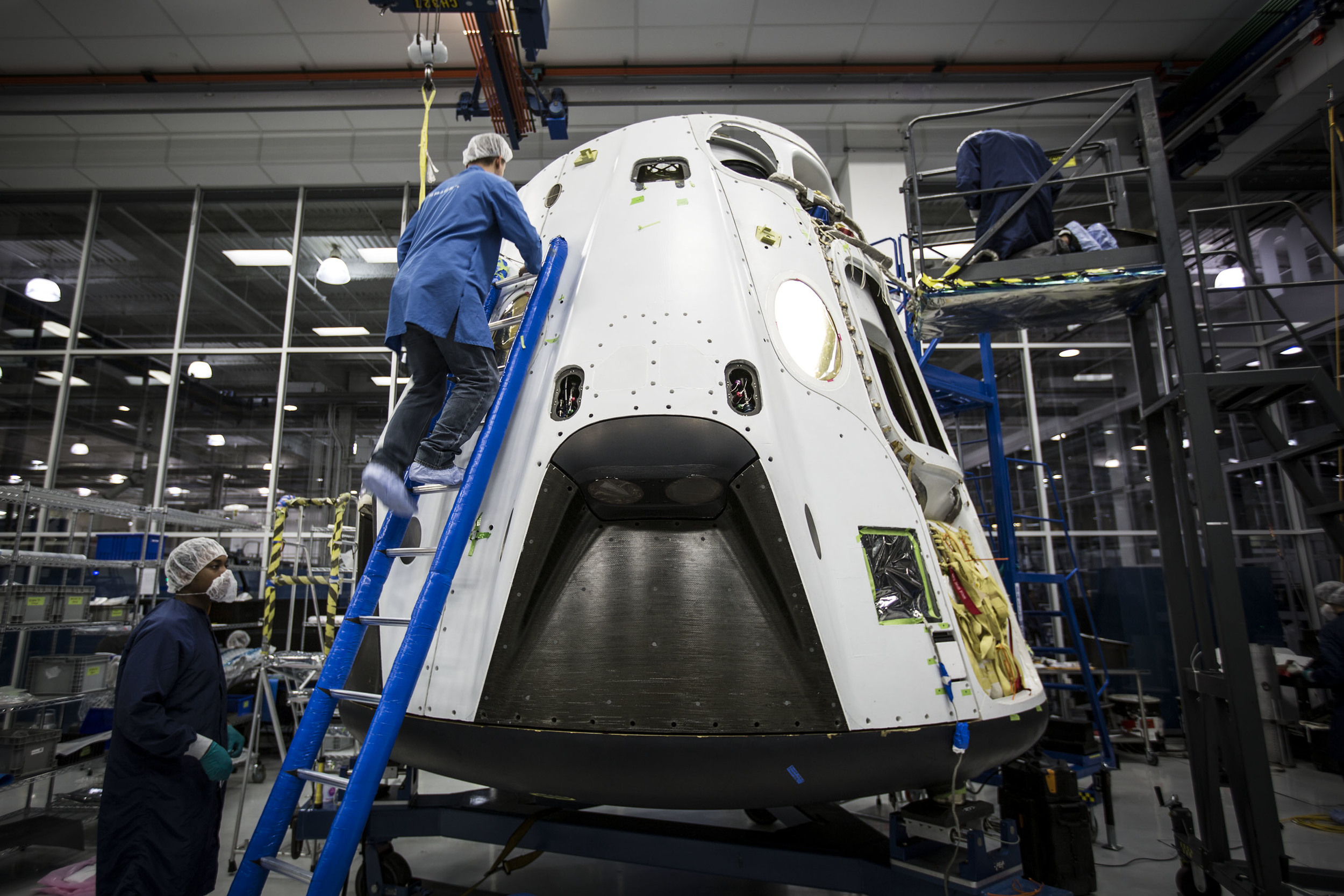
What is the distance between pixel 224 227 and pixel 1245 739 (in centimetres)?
1317

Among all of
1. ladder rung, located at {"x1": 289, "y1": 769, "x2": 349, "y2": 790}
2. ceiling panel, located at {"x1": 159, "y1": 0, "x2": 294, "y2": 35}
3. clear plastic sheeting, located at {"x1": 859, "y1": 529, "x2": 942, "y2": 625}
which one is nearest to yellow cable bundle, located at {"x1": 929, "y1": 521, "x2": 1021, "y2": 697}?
clear plastic sheeting, located at {"x1": 859, "y1": 529, "x2": 942, "y2": 625}

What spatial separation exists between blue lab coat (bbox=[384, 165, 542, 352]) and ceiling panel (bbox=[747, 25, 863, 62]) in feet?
21.2

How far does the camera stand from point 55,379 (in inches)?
396

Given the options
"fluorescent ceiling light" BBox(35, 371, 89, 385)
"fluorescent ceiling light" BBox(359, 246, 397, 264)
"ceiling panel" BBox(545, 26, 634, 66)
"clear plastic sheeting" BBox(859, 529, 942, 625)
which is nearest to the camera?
"clear plastic sheeting" BBox(859, 529, 942, 625)

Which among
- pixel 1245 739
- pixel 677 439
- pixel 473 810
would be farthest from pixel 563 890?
pixel 1245 739

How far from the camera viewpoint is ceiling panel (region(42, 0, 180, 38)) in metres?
7.63

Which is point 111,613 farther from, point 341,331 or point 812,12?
point 812,12

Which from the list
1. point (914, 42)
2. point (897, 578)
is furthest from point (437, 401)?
point (914, 42)

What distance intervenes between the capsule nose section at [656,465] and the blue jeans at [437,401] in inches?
17.9

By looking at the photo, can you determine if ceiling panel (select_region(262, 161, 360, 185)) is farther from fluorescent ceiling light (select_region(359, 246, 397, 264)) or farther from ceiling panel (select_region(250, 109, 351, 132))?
fluorescent ceiling light (select_region(359, 246, 397, 264))

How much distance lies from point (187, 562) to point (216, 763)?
3.03 ft

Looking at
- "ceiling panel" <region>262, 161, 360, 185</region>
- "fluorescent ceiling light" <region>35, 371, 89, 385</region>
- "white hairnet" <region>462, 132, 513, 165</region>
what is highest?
"ceiling panel" <region>262, 161, 360, 185</region>

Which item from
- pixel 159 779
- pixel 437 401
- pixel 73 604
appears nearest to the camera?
pixel 159 779

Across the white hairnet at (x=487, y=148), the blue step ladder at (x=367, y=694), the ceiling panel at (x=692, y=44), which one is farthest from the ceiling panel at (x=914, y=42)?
the blue step ladder at (x=367, y=694)
